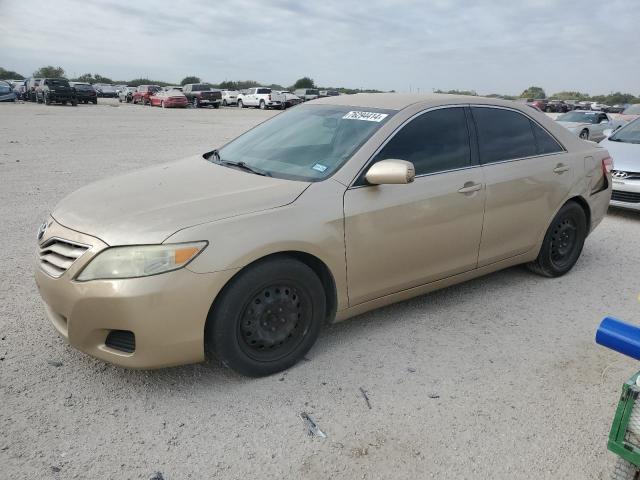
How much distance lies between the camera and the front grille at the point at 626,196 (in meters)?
7.28

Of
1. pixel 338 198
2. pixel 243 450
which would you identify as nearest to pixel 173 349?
pixel 243 450

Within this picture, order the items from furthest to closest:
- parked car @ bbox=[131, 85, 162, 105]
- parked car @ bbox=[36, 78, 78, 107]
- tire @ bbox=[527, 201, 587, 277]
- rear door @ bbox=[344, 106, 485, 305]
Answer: parked car @ bbox=[131, 85, 162, 105]
parked car @ bbox=[36, 78, 78, 107]
tire @ bbox=[527, 201, 587, 277]
rear door @ bbox=[344, 106, 485, 305]

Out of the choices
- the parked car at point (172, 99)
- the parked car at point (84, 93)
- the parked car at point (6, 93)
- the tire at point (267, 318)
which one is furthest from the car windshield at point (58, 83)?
the tire at point (267, 318)

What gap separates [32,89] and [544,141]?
42392 mm

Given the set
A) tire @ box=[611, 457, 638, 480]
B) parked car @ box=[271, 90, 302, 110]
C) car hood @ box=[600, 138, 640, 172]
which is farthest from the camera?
parked car @ box=[271, 90, 302, 110]

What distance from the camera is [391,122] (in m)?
3.65

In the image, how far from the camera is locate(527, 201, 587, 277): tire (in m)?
4.71

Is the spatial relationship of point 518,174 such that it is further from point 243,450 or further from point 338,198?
point 243,450

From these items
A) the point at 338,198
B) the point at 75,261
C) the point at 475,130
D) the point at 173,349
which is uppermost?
the point at 475,130

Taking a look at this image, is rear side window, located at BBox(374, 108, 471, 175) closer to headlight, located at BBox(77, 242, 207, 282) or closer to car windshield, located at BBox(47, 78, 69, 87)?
headlight, located at BBox(77, 242, 207, 282)

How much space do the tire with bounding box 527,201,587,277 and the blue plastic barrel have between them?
296cm

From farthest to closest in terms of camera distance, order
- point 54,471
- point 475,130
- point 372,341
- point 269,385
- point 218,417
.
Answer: point 475,130 → point 372,341 → point 269,385 → point 218,417 → point 54,471

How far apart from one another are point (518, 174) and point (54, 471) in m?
3.64

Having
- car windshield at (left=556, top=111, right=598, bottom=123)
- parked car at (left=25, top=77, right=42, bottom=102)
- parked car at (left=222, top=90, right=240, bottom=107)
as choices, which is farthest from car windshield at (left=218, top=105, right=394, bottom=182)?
parked car at (left=222, top=90, right=240, bottom=107)
